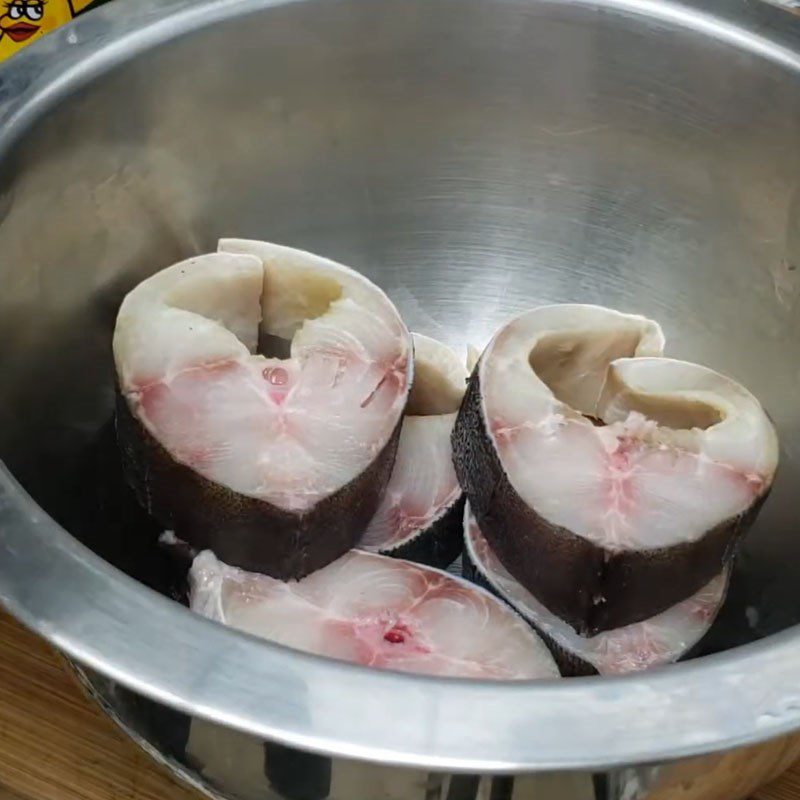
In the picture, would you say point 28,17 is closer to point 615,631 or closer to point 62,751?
point 62,751

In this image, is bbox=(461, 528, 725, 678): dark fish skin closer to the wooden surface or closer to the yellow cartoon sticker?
the wooden surface

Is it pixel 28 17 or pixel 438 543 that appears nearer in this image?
pixel 438 543

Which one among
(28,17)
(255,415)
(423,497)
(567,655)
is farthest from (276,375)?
(28,17)

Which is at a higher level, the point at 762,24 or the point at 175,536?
the point at 762,24

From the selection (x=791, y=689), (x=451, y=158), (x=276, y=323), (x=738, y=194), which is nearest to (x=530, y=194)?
(x=451, y=158)

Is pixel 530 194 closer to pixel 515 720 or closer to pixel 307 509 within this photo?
pixel 307 509
